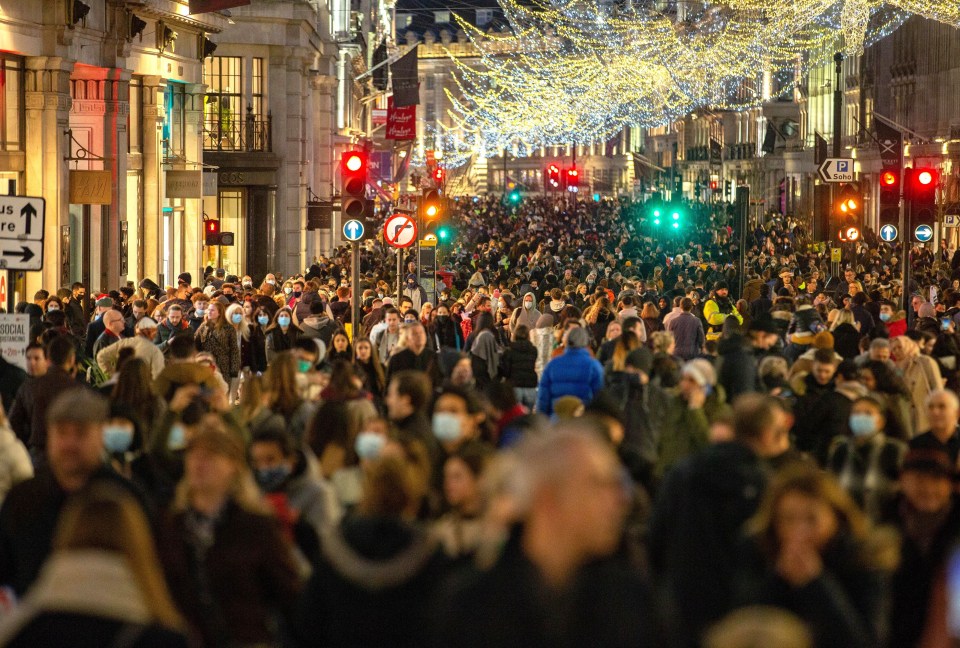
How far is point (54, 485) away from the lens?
768 cm

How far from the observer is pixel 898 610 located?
7.27 meters

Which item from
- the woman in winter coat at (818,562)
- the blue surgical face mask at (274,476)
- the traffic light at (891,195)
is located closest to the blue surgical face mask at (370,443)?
the blue surgical face mask at (274,476)

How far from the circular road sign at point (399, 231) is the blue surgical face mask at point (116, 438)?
15.1 metres

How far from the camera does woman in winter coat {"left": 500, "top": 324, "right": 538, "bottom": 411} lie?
1867 cm

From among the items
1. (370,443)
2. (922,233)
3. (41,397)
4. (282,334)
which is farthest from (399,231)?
(370,443)

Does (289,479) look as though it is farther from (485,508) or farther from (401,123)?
(401,123)

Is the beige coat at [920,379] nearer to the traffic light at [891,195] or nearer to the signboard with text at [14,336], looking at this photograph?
the signboard with text at [14,336]

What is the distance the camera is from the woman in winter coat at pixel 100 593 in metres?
5.17

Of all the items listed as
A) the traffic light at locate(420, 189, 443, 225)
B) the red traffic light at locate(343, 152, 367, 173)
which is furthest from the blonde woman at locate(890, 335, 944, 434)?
the traffic light at locate(420, 189, 443, 225)

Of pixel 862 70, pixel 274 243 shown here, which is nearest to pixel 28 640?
pixel 274 243

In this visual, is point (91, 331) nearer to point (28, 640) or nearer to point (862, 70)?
point (28, 640)

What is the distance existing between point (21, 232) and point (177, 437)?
5537 mm

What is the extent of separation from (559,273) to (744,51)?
31.6 m

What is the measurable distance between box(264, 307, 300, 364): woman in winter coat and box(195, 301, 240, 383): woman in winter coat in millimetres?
577
